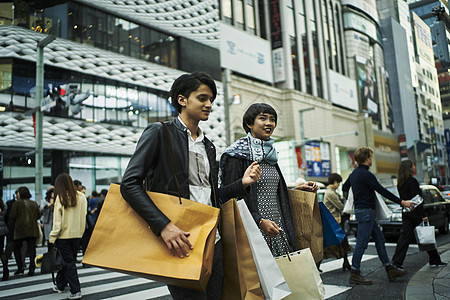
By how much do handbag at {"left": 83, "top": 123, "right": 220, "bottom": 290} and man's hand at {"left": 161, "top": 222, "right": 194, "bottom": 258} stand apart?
0.03 metres

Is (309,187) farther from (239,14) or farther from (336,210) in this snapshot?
(239,14)

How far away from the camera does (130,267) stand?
70.2 inches

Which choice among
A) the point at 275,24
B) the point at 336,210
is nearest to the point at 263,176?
the point at 336,210

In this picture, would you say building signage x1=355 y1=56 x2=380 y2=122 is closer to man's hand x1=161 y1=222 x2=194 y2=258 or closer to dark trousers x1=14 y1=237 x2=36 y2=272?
dark trousers x1=14 y1=237 x2=36 y2=272

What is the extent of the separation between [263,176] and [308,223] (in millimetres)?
444

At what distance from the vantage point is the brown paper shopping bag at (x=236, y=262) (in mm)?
2057

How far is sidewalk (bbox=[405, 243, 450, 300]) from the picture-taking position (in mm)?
4431

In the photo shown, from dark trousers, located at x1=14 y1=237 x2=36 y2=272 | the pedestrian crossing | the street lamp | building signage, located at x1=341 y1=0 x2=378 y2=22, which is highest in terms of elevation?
building signage, located at x1=341 y1=0 x2=378 y2=22

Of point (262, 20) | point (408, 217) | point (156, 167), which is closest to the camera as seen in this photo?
point (156, 167)

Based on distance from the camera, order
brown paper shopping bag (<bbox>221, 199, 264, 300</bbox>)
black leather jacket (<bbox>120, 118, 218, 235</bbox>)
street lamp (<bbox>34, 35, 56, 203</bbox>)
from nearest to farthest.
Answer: black leather jacket (<bbox>120, 118, 218, 235</bbox>), brown paper shopping bag (<bbox>221, 199, 264, 300</bbox>), street lamp (<bbox>34, 35, 56, 203</bbox>)

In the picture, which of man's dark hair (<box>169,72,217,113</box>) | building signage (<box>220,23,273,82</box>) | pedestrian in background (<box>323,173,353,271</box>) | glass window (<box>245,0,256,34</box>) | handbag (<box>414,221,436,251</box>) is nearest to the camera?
man's dark hair (<box>169,72,217,113</box>)

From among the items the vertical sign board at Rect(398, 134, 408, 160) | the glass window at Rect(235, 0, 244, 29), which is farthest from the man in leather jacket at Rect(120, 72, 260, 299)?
the vertical sign board at Rect(398, 134, 408, 160)

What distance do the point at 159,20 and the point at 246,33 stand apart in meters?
10.0

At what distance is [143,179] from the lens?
6.63 ft
